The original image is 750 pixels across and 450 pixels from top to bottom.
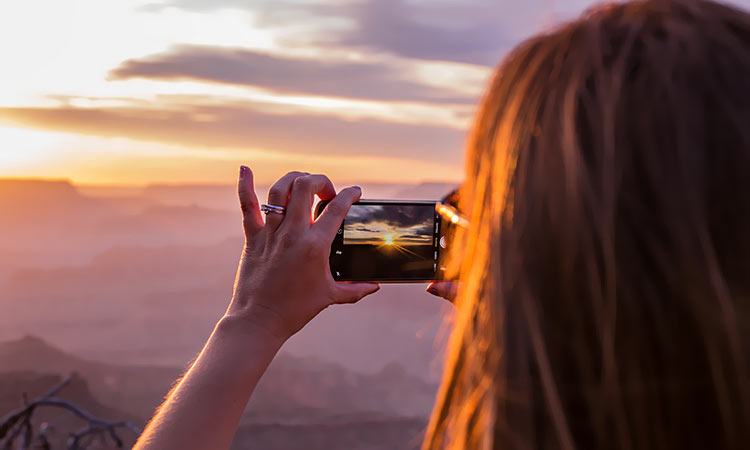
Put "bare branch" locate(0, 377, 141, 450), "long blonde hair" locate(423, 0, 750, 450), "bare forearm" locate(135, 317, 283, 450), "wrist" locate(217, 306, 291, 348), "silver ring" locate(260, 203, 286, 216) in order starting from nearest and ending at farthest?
"long blonde hair" locate(423, 0, 750, 450)
"bare forearm" locate(135, 317, 283, 450)
"wrist" locate(217, 306, 291, 348)
"silver ring" locate(260, 203, 286, 216)
"bare branch" locate(0, 377, 141, 450)

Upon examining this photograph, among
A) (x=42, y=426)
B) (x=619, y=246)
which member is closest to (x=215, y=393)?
(x=619, y=246)

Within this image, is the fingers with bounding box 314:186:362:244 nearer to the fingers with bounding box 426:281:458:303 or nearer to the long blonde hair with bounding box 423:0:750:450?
the fingers with bounding box 426:281:458:303

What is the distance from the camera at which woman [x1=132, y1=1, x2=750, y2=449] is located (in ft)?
2.35

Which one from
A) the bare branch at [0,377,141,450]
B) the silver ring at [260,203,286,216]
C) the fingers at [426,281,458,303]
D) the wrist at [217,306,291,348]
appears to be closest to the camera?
the wrist at [217,306,291,348]

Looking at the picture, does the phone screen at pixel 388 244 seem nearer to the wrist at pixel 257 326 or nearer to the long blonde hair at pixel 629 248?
the wrist at pixel 257 326

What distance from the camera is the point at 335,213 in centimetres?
206

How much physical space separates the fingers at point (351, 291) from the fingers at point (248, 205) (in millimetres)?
370

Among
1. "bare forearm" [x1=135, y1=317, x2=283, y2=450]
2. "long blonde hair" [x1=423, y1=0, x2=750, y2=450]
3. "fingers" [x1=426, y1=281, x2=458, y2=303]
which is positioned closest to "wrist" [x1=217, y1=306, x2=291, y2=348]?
"bare forearm" [x1=135, y1=317, x2=283, y2=450]

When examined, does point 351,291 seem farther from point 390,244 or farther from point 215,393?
point 215,393

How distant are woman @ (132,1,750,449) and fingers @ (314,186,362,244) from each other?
116cm

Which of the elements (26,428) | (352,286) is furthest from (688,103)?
(26,428)

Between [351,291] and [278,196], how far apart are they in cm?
50

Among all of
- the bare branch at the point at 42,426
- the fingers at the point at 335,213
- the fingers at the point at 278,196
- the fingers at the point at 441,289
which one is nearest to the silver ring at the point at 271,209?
the fingers at the point at 278,196

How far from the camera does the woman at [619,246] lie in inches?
28.3
